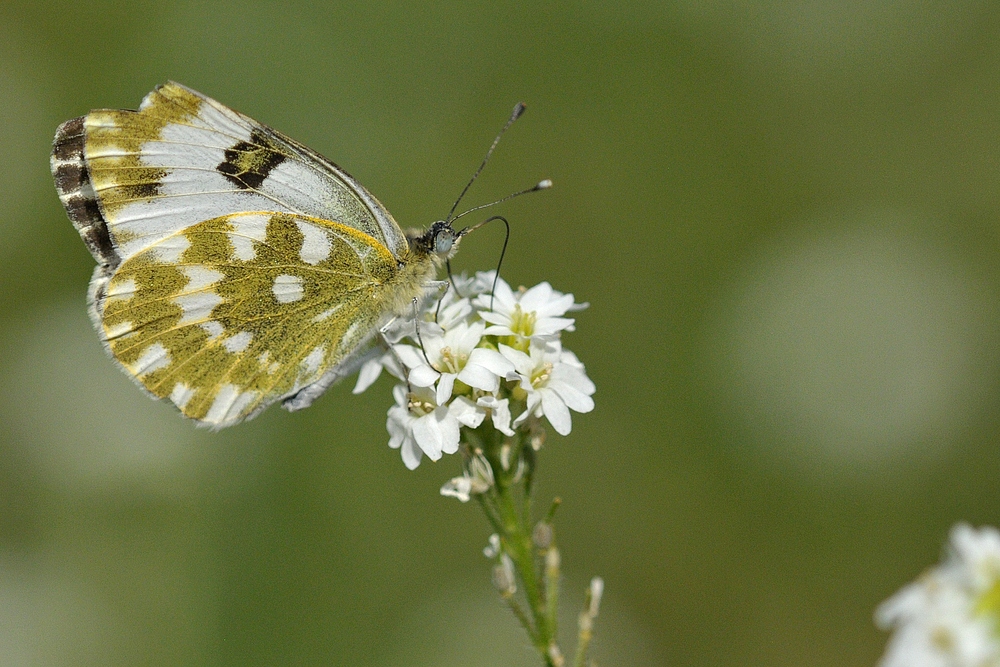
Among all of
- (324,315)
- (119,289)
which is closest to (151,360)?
(119,289)

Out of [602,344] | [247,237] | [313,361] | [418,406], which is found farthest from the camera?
[602,344]

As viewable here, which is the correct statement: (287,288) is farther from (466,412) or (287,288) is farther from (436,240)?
(466,412)

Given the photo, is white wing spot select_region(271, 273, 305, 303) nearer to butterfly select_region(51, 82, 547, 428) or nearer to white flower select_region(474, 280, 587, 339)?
butterfly select_region(51, 82, 547, 428)

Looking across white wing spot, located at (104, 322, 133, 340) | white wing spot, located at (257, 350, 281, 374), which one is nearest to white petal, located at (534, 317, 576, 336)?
white wing spot, located at (257, 350, 281, 374)

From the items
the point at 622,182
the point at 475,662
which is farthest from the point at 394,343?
the point at 622,182

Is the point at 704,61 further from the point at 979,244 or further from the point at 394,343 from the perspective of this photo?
the point at 394,343

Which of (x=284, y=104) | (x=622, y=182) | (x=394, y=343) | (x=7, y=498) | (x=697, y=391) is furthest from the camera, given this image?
(x=622, y=182)

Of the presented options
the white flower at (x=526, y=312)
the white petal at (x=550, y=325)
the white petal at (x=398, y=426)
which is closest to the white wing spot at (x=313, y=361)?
the white petal at (x=398, y=426)
